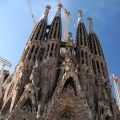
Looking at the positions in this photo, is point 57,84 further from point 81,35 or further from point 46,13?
point 46,13

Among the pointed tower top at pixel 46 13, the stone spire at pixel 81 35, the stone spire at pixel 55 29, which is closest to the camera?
the stone spire at pixel 55 29

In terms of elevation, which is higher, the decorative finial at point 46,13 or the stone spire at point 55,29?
the decorative finial at point 46,13

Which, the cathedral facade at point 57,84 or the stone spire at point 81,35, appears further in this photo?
the stone spire at point 81,35

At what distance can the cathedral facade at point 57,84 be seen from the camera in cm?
2836

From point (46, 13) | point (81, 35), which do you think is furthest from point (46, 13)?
point (81, 35)

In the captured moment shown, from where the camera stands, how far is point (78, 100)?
29703mm

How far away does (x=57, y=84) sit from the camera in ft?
105

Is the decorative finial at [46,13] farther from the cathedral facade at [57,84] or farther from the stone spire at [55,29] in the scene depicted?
the cathedral facade at [57,84]

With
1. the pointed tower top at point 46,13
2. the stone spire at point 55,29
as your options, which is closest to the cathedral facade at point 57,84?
the stone spire at point 55,29

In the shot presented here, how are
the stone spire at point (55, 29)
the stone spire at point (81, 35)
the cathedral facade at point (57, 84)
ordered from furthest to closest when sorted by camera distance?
the stone spire at point (81, 35), the stone spire at point (55, 29), the cathedral facade at point (57, 84)

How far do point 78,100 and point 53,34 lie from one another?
15.4 m

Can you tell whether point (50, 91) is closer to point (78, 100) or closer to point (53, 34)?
point (78, 100)

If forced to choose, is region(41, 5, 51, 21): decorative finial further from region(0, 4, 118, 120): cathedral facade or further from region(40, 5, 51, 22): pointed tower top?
region(0, 4, 118, 120): cathedral facade

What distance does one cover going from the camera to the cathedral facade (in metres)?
28.4
